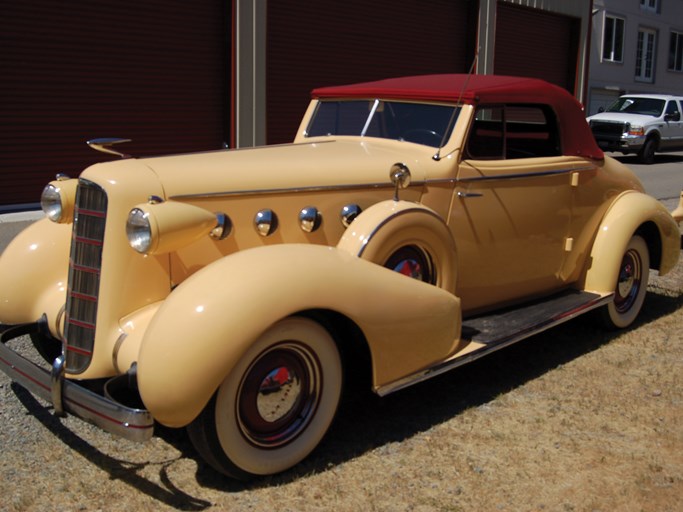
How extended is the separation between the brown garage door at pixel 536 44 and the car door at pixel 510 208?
12404 mm

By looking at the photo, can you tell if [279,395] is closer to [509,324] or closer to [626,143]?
[509,324]

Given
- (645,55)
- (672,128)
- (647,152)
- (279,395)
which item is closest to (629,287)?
(279,395)

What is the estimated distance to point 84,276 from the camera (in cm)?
346

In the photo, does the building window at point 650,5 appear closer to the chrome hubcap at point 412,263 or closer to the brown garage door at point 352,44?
the brown garage door at point 352,44

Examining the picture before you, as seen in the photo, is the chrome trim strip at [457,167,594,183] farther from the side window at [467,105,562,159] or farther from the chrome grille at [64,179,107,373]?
the chrome grille at [64,179,107,373]

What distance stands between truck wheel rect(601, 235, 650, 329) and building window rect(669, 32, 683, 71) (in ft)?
88.8

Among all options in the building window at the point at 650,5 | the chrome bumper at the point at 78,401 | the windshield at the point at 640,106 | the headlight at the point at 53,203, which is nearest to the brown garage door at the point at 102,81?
the headlight at the point at 53,203

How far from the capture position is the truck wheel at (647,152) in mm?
18938

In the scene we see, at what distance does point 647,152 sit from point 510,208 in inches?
636

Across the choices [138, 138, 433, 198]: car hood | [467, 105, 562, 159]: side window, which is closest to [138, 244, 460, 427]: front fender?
[138, 138, 433, 198]: car hood

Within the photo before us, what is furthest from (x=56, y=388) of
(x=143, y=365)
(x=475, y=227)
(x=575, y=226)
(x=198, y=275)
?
(x=575, y=226)

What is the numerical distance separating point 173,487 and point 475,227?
2245mm

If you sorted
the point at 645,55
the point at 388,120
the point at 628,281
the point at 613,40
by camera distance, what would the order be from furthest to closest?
the point at 645,55, the point at 613,40, the point at 628,281, the point at 388,120

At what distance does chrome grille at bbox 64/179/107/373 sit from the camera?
11.2 ft
